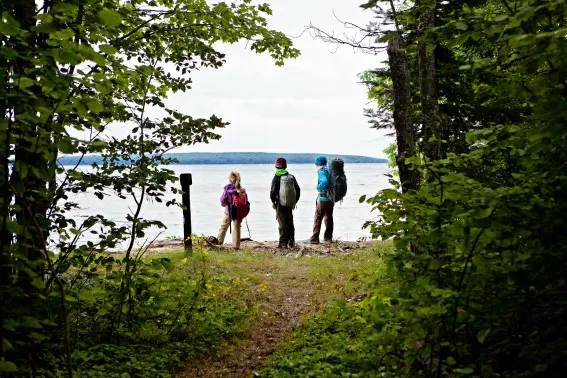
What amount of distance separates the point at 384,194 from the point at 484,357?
4.64 ft

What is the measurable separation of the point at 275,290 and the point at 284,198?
5011mm

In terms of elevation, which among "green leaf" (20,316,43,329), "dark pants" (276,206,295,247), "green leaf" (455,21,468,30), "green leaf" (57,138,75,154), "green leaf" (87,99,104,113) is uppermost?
"green leaf" (455,21,468,30)

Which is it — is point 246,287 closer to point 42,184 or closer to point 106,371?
point 106,371

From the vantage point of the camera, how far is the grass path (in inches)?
242

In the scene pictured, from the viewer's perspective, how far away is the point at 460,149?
8.91 m

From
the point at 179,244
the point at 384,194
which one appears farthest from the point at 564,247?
the point at 179,244

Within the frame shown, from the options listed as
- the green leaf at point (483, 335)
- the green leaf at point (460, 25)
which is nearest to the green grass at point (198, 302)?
the green leaf at point (483, 335)

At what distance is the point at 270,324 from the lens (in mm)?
7680

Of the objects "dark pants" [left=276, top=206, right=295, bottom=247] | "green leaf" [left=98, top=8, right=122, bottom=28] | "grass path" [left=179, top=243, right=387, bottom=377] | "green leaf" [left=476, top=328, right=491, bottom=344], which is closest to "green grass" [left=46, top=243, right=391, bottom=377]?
"grass path" [left=179, top=243, right=387, bottom=377]

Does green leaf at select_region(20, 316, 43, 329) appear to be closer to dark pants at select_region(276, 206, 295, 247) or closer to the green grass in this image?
the green grass

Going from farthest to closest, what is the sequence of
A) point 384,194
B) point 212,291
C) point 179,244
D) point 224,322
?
point 179,244 → point 212,291 → point 224,322 → point 384,194

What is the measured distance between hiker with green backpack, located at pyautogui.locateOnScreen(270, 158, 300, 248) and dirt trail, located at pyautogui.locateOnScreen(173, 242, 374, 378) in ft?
4.65

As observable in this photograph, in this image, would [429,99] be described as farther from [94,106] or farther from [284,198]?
[284,198]

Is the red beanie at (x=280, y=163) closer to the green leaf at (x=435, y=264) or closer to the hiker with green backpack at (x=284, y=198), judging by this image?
the hiker with green backpack at (x=284, y=198)
